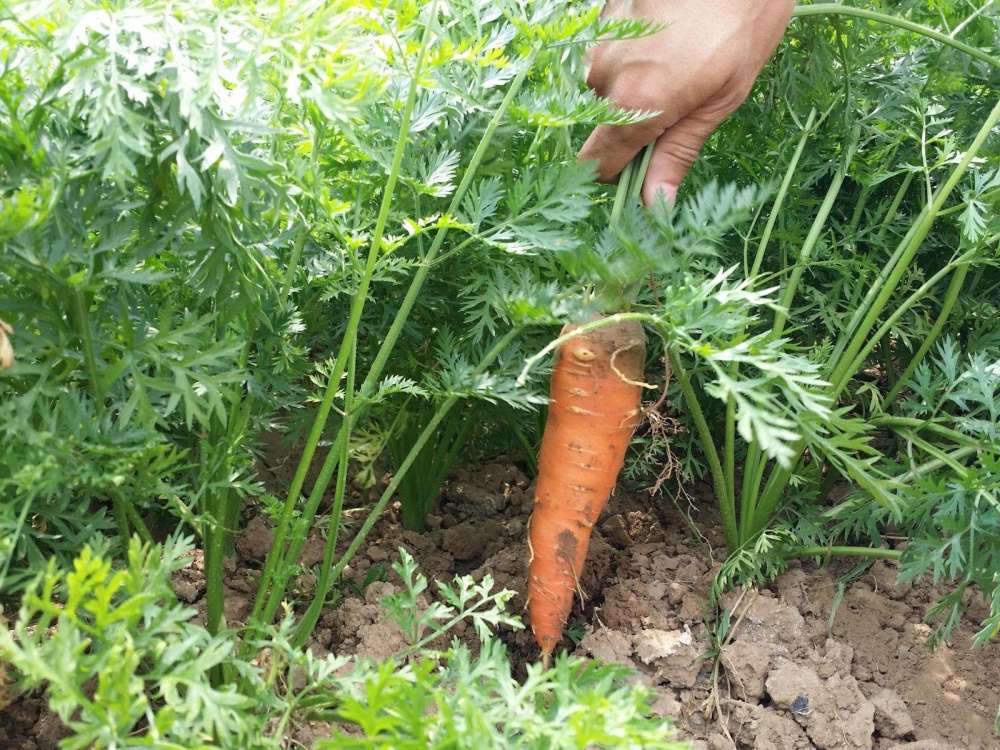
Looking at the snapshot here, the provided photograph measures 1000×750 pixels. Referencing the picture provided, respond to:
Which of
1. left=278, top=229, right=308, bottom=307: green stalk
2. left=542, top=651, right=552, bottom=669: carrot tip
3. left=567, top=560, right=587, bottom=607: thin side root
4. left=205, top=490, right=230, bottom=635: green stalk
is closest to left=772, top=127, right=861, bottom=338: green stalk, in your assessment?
left=567, top=560, right=587, bottom=607: thin side root

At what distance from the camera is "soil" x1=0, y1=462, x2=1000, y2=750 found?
1446 mm

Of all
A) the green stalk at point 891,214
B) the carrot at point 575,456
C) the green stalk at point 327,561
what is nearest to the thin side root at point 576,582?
the carrot at point 575,456

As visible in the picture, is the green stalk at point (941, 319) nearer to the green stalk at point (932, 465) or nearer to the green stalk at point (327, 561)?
the green stalk at point (932, 465)

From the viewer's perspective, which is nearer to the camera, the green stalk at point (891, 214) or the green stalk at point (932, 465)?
the green stalk at point (932, 465)

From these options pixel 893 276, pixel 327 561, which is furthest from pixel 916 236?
pixel 327 561

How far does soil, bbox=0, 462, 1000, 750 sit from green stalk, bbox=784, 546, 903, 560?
4cm

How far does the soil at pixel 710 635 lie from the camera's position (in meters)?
1.45

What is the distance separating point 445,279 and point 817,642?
790 mm

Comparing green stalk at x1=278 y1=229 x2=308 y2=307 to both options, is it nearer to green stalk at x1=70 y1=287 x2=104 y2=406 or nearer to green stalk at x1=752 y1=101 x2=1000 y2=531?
green stalk at x1=70 y1=287 x2=104 y2=406

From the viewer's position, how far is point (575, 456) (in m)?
1.56

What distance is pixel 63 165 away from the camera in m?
1.00

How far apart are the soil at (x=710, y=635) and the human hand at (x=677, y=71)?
624mm

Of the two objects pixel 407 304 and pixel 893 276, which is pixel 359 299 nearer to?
pixel 407 304

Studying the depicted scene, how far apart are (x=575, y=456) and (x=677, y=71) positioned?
22.6 inches
